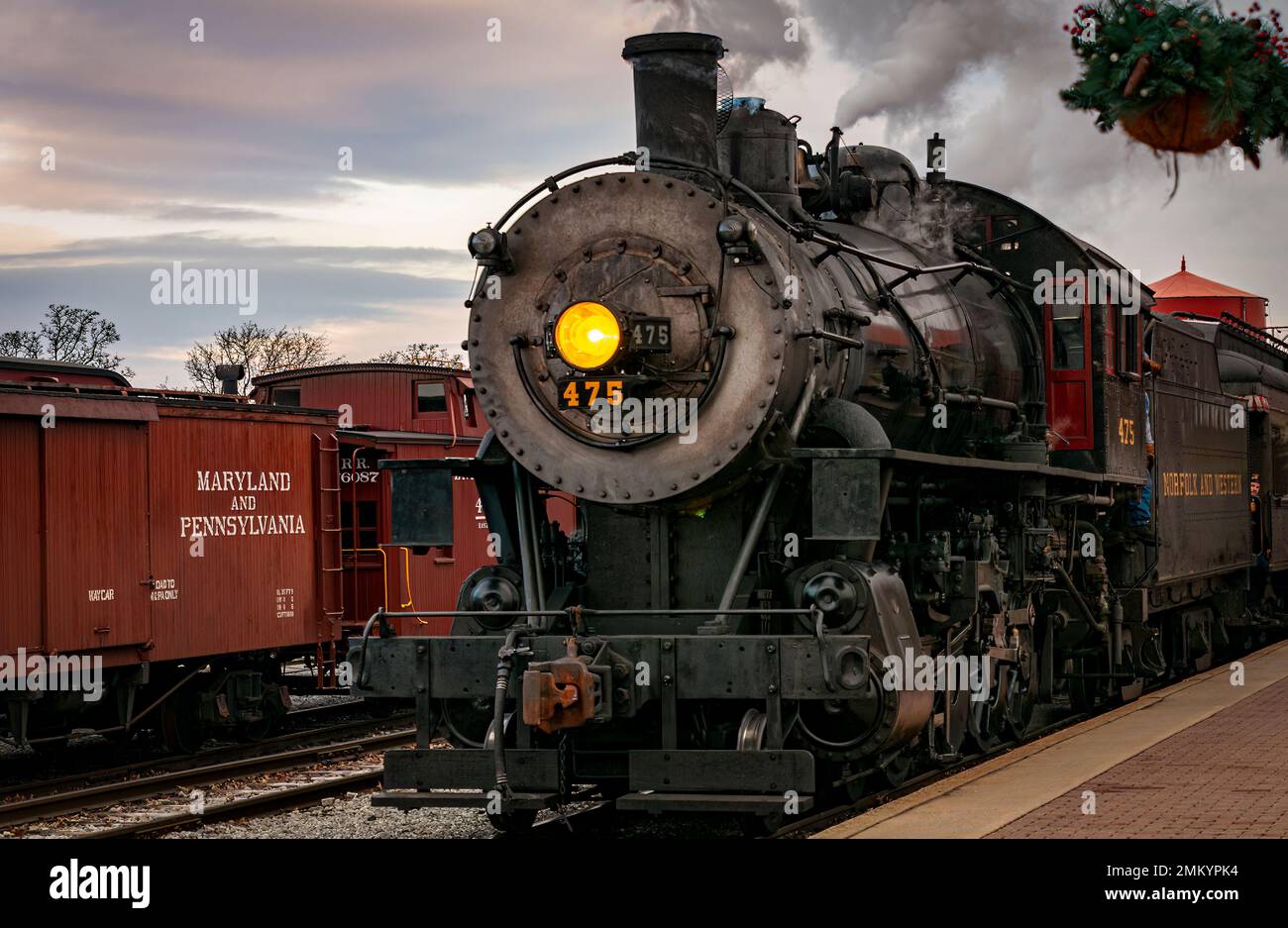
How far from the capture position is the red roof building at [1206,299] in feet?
132

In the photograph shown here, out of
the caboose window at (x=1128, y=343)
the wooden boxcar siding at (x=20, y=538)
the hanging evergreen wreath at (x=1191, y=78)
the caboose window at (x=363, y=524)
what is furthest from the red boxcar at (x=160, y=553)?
the hanging evergreen wreath at (x=1191, y=78)

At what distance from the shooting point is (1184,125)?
6086 mm

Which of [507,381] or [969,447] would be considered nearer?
[507,381]

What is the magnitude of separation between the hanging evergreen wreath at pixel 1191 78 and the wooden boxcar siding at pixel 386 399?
541 inches

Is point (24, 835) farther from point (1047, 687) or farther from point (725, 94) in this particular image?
point (1047, 687)

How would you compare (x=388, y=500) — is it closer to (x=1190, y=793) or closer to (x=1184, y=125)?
(x=1190, y=793)

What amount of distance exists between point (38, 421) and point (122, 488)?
107cm

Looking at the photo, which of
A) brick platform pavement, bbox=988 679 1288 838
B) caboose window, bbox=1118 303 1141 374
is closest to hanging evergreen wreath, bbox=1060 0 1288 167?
brick platform pavement, bbox=988 679 1288 838

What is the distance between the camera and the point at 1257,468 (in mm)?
18562

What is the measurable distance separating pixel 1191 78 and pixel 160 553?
1009 cm

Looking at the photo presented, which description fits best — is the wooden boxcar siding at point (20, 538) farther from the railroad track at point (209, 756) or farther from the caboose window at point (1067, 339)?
the caboose window at point (1067, 339)

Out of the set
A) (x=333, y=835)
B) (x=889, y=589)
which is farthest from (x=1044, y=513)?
(x=333, y=835)

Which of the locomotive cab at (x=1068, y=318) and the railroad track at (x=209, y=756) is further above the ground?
the locomotive cab at (x=1068, y=318)

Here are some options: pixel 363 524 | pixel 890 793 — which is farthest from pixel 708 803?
pixel 363 524
